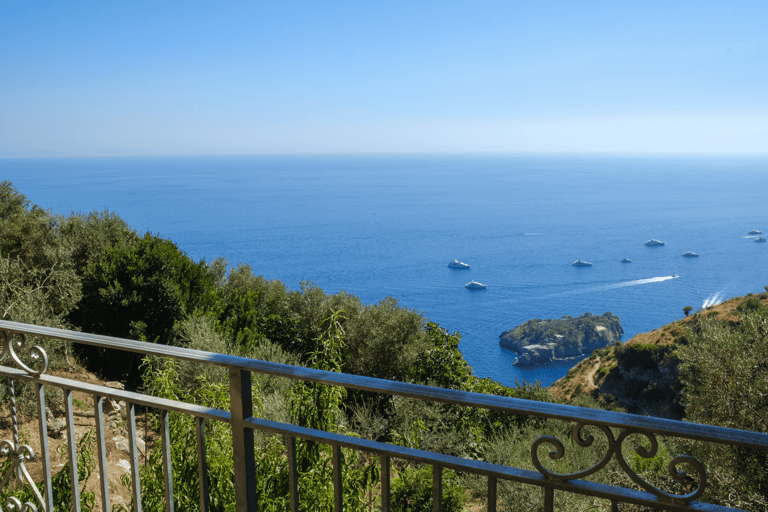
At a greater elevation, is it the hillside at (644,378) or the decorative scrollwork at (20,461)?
the decorative scrollwork at (20,461)

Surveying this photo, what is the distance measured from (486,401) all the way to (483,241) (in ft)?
259

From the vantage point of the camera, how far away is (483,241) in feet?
257

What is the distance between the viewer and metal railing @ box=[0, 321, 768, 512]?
944 mm

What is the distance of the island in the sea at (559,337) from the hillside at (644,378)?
613 inches

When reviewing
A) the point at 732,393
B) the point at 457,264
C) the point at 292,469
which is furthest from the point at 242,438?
the point at 457,264

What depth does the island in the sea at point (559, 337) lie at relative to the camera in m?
46.5

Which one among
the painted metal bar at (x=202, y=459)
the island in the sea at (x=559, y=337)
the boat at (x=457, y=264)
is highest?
the painted metal bar at (x=202, y=459)

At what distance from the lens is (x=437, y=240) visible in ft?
257

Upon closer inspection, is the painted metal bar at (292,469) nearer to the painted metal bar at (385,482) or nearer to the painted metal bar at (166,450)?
the painted metal bar at (385,482)

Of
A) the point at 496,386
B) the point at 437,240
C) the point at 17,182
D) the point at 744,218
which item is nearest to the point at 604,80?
the point at 744,218

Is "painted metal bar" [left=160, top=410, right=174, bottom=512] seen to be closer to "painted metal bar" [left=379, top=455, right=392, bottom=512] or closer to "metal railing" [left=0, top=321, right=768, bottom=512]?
"metal railing" [left=0, top=321, right=768, bottom=512]

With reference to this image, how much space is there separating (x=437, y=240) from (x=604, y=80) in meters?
45.6

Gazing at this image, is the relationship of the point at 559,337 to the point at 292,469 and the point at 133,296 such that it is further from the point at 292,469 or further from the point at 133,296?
the point at 292,469

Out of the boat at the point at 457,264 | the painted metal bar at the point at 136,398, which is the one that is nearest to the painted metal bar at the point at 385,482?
the painted metal bar at the point at 136,398
